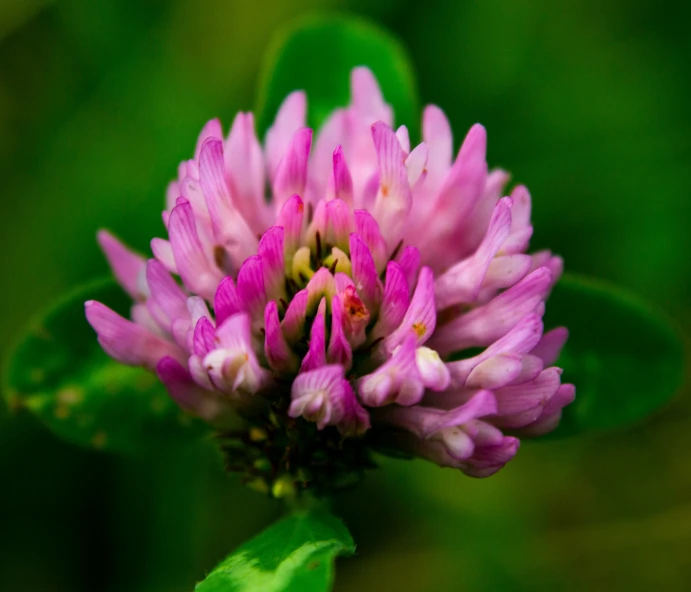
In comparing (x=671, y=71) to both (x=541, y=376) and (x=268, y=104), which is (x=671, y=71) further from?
(x=541, y=376)

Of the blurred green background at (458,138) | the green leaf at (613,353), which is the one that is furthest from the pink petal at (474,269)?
the blurred green background at (458,138)

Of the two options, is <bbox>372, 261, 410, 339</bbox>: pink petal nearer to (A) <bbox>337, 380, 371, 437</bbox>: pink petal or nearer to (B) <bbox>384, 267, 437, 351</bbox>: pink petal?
(B) <bbox>384, 267, 437, 351</bbox>: pink petal

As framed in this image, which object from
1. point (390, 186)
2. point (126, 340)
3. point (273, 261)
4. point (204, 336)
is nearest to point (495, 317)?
point (390, 186)

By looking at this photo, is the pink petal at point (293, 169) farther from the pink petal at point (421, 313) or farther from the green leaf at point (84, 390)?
the green leaf at point (84, 390)

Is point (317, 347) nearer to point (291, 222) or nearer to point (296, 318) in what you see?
point (296, 318)

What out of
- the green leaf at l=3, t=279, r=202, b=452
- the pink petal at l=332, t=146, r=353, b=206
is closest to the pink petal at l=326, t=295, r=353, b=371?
the pink petal at l=332, t=146, r=353, b=206

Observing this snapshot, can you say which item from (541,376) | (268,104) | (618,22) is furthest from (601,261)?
(541,376)
